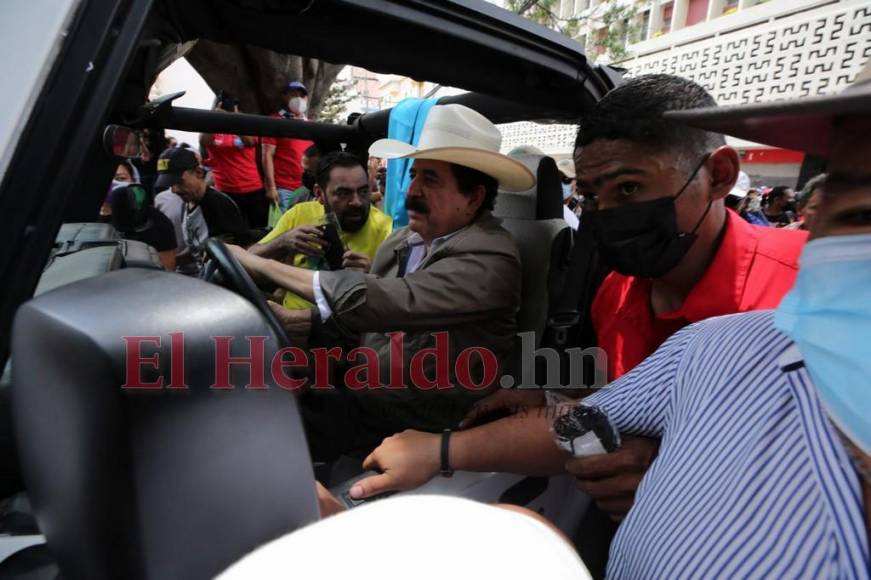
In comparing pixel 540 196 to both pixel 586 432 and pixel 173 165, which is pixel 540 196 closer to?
pixel 586 432

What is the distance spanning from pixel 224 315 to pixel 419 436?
107 centimetres

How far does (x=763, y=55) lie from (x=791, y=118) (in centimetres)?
1407

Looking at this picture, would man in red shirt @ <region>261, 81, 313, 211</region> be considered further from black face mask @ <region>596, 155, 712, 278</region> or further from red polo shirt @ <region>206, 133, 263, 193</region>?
black face mask @ <region>596, 155, 712, 278</region>

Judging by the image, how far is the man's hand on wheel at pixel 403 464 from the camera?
4.55ft

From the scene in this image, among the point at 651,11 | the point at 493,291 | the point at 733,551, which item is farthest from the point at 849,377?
the point at 651,11

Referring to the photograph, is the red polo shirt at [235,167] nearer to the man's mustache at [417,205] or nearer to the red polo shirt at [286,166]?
the red polo shirt at [286,166]

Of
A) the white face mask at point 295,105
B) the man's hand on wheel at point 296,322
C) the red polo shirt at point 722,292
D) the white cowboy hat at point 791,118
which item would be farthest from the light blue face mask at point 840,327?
the white face mask at point 295,105

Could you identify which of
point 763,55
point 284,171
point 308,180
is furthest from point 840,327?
point 763,55

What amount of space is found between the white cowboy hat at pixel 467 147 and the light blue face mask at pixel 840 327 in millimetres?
1350

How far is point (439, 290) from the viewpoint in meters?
1.73

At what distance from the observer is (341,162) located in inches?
116

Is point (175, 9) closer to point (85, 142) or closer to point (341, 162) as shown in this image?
point (85, 142)

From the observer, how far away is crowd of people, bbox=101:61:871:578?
2.21ft

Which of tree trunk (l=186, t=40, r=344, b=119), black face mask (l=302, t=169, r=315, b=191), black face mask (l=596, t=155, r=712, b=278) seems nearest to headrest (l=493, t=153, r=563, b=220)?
black face mask (l=596, t=155, r=712, b=278)
